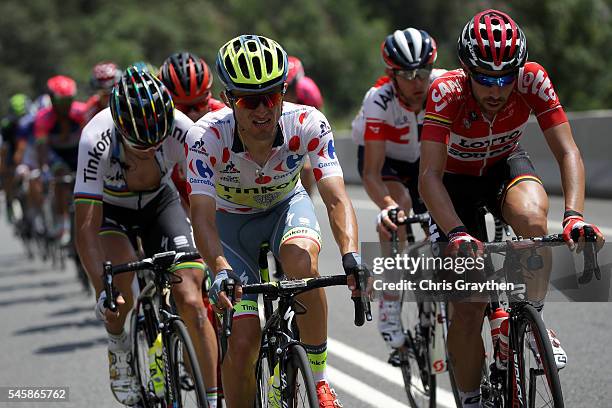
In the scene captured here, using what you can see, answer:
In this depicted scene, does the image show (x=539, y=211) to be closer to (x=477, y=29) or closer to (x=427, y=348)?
(x=477, y=29)

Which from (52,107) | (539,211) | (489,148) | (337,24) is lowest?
(539,211)

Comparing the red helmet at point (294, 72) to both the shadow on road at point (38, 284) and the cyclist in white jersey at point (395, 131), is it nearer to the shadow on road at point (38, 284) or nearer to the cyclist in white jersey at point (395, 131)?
the cyclist in white jersey at point (395, 131)

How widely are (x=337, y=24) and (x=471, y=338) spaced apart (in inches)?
3102

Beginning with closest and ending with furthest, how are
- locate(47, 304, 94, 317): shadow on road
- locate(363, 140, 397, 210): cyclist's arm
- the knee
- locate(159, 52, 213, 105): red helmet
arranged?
1. the knee
2. locate(363, 140, 397, 210): cyclist's arm
3. locate(159, 52, 213, 105): red helmet
4. locate(47, 304, 94, 317): shadow on road

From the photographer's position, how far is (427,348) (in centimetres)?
670

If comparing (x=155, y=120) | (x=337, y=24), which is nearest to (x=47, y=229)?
(x=155, y=120)

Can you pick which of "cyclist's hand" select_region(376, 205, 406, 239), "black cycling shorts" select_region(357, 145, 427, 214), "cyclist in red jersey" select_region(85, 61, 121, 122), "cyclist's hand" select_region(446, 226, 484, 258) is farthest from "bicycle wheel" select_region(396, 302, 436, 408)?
"cyclist in red jersey" select_region(85, 61, 121, 122)

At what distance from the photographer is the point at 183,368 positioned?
618 centimetres

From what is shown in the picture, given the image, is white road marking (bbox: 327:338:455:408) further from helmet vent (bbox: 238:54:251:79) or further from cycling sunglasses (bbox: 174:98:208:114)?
helmet vent (bbox: 238:54:251:79)

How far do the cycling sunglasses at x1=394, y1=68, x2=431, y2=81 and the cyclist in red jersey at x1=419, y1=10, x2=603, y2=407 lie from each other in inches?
57.3

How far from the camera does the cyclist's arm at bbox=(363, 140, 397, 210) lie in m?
7.14

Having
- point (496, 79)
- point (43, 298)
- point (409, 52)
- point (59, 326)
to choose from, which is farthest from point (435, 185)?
point (43, 298)

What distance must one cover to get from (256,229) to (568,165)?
158 cm

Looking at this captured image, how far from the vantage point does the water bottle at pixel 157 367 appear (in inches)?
243
